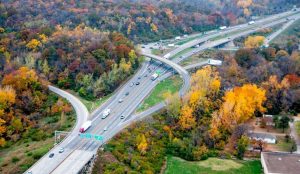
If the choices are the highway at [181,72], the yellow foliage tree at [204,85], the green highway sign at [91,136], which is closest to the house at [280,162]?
the yellow foliage tree at [204,85]

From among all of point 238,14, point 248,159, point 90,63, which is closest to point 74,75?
point 90,63

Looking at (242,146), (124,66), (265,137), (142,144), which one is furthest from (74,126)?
(265,137)

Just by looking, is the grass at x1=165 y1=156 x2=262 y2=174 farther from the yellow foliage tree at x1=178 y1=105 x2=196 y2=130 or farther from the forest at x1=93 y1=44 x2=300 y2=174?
the yellow foliage tree at x1=178 y1=105 x2=196 y2=130

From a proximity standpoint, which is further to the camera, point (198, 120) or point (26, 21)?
point (26, 21)

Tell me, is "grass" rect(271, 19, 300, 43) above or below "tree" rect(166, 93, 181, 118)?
below

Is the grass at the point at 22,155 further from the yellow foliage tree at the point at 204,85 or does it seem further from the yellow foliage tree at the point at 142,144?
the yellow foliage tree at the point at 204,85

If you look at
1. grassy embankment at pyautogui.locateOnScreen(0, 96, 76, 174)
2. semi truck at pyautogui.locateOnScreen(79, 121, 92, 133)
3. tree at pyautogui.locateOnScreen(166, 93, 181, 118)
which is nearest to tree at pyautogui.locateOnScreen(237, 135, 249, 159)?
tree at pyautogui.locateOnScreen(166, 93, 181, 118)

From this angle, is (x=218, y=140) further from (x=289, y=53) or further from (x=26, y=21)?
(x=26, y=21)
